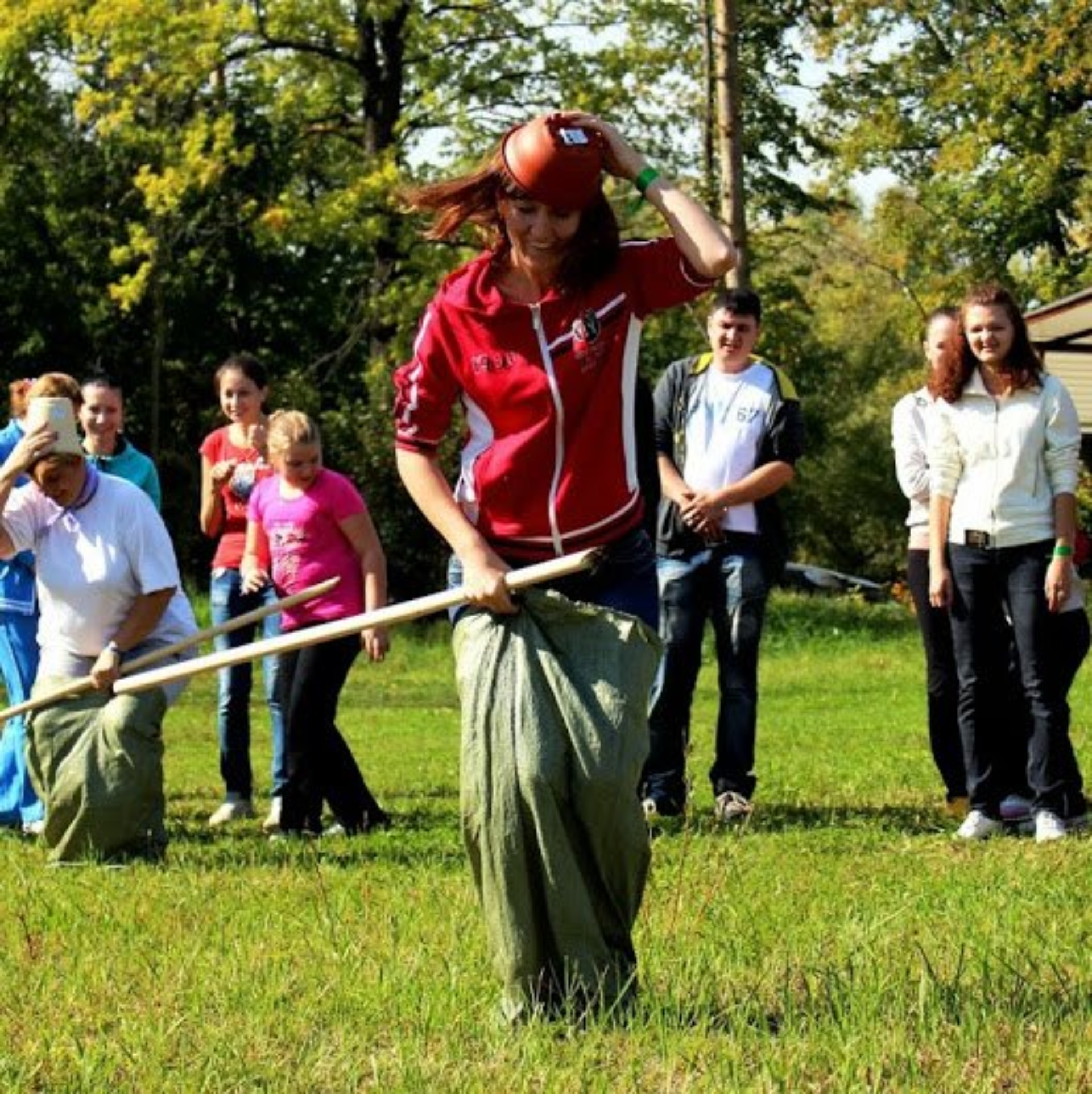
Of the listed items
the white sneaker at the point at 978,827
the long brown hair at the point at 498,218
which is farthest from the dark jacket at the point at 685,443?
the long brown hair at the point at 498,218

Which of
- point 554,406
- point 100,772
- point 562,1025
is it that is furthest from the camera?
point 100,772

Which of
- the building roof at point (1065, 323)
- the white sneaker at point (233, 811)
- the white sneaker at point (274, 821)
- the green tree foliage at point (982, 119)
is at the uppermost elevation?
the green tree foliage at point (982, 119)

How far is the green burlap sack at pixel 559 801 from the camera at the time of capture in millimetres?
5238

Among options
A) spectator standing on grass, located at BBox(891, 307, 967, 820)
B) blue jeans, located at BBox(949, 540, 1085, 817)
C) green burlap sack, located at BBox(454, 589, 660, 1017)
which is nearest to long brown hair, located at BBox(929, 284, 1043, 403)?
blue jeans, located at BBox(949, 540, 1085, 817)

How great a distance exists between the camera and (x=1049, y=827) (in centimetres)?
891

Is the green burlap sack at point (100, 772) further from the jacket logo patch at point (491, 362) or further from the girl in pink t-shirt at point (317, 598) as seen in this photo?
the jacket logo patch at point (491, 362)

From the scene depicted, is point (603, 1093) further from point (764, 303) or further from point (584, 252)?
point (764, 303)

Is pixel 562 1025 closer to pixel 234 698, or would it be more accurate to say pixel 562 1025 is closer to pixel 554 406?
pixel 554 406

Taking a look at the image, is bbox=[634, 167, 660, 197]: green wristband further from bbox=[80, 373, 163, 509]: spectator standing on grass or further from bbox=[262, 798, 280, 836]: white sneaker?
bbox=[80, 373, 163, 509]: spectator standing on grass

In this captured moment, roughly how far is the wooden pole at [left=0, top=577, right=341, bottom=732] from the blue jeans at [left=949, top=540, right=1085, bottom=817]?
2.58m

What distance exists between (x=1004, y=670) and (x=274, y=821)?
3265 mm

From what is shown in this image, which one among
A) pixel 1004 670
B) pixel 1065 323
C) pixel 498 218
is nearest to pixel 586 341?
pixel 498 218

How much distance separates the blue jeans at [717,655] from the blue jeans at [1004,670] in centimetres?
116

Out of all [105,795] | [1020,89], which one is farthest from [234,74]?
[105,795]
